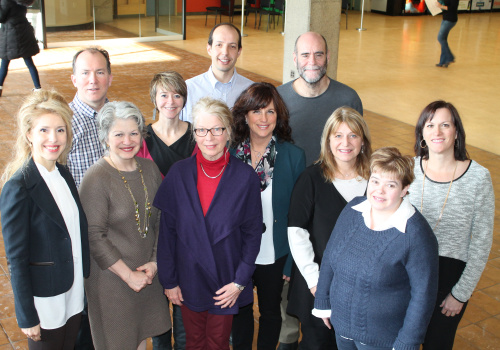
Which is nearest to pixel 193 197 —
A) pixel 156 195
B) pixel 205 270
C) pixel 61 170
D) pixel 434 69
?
pixel 156 195

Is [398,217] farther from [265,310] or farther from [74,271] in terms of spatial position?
A: [74,271]

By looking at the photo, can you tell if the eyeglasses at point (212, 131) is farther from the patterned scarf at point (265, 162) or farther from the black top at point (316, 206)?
the black top at point (316, 206)

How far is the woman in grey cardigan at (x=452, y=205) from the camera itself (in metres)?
2.66

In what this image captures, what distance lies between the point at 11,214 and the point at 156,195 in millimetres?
682

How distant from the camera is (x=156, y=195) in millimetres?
2725

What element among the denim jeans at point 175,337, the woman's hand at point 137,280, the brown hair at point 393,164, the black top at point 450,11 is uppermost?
the black top at point 450,11

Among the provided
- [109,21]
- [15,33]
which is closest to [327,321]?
[15,33]

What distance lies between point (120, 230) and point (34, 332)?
1.96 feet

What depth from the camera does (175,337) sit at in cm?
328

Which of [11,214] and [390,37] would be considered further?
[390,37]

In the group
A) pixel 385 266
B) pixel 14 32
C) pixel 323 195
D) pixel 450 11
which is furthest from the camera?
pixel 450 11

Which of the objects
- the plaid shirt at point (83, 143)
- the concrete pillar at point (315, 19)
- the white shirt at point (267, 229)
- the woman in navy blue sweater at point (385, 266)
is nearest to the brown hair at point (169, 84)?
the plaid shirt at point (83, 143)

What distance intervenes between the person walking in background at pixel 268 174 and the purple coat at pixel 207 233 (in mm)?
236

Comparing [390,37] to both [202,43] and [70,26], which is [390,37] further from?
[70,26]
